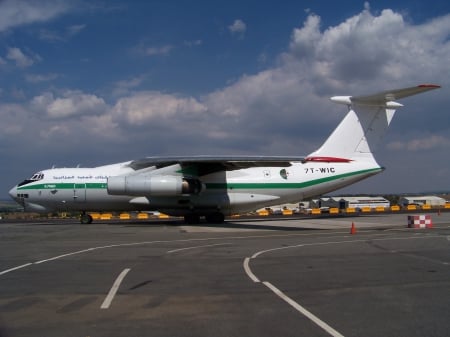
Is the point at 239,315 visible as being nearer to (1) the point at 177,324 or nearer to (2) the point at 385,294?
(1) the point at 177,324

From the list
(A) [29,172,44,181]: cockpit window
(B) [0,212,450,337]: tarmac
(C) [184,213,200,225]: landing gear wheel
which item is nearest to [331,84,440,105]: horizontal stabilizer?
(B) [0,212,450,337]: tarmac

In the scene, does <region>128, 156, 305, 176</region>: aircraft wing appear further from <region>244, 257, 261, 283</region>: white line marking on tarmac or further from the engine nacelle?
<region>244, 257, 261, 283</region>: white line marking on tarmac

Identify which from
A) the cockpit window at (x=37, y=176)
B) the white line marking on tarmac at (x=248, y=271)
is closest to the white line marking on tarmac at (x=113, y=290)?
the white line marking on tarmac at (x=248, y=271)

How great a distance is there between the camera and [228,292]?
6809mm

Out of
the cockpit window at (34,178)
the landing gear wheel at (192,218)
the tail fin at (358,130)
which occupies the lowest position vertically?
the landing gear wheel at (192,218)

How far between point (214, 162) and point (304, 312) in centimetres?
1667

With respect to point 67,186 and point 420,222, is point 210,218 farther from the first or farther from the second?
point 420,222

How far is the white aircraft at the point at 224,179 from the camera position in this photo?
2312cm

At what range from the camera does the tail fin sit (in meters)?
22.8

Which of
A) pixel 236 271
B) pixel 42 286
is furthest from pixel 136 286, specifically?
pixel 236 271

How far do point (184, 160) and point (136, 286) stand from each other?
14.6 meters

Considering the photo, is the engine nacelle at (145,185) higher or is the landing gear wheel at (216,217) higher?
the engine nacelle at (145,185)

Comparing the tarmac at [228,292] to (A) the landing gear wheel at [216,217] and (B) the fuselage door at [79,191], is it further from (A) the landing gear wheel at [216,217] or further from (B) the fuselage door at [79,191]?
(A) the landing gear wheel at [216,217]

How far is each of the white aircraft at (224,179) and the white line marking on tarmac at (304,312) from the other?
1547 centimetres
